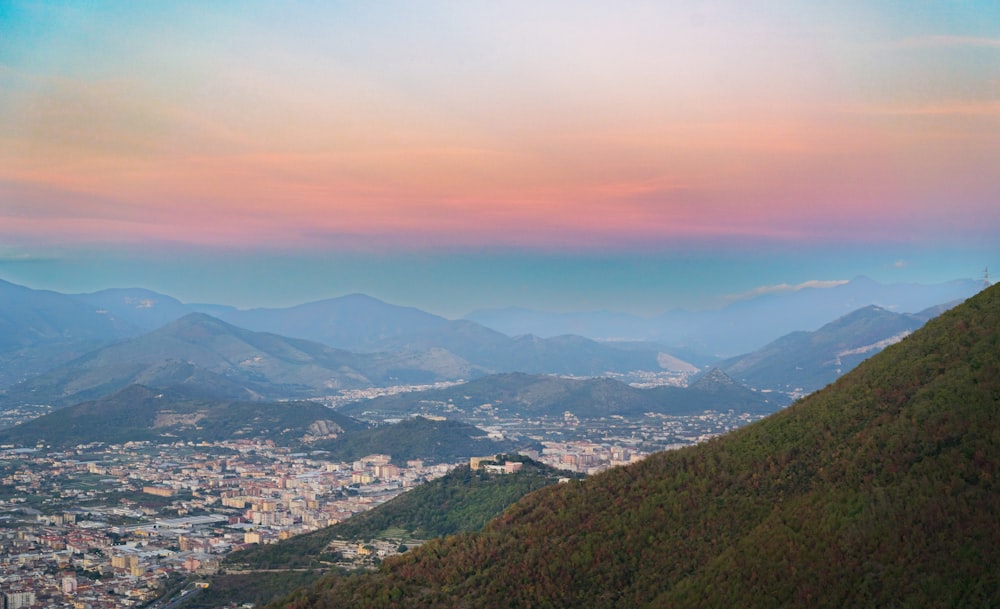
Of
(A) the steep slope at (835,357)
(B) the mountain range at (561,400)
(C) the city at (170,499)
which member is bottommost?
(C) the city at (170,499)

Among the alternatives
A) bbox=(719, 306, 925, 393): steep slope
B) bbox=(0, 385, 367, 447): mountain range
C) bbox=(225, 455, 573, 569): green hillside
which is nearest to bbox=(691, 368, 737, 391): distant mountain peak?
bbox=(719, 306, 925, 393): steep slope

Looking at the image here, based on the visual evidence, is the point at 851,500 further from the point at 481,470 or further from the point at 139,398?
the point at 139,398

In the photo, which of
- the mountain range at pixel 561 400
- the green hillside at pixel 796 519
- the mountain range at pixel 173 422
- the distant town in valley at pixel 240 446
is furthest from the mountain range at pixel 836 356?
the green hillside at pixel 796 519

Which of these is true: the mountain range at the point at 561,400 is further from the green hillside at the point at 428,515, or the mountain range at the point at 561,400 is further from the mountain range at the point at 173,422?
the green hillside at the point at 428,515

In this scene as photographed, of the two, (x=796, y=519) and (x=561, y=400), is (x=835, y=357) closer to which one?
(x=561, y=400)

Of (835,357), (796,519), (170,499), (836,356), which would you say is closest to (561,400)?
(835,357)

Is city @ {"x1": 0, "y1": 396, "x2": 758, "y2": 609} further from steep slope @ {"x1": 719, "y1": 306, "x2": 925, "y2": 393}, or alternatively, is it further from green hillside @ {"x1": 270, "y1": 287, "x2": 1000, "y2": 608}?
steep slope @ {"x1": 719, "y1": 306, "x2": 925, "y2": 393}

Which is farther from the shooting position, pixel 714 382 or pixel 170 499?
pixel 714 382

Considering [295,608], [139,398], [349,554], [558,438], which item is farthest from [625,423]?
[295,608]

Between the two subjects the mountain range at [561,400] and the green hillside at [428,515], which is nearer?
the green hillside at [428,515]
